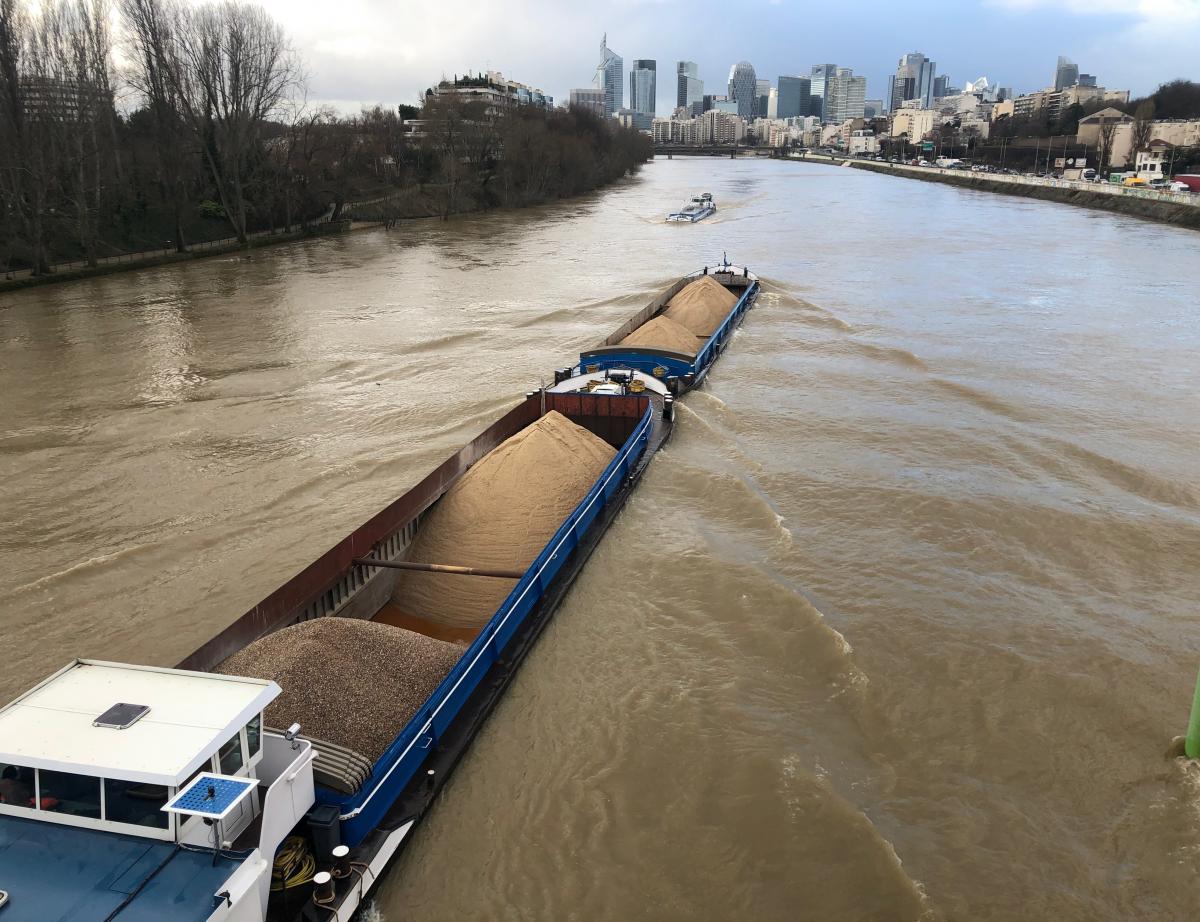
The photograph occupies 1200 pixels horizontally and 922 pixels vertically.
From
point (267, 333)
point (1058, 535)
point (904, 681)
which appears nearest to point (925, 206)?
point (267, 333)

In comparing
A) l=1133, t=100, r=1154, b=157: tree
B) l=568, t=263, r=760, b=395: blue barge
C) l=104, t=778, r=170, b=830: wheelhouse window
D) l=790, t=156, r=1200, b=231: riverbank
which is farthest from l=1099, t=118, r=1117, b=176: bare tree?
l=104, t=778, r=170, b=830: wheelhouse window

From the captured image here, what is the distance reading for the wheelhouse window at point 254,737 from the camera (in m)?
6.41

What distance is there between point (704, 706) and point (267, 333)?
24.6 metres

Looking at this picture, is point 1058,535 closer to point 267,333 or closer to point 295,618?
point 295,618

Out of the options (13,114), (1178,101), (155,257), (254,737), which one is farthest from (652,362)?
(1178,101)

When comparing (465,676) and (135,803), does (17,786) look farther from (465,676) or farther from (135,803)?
(465,676)

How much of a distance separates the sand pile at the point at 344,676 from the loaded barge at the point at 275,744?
0.02m

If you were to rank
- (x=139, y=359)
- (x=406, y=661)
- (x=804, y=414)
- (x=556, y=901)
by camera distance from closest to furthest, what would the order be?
(x=556, y=901)
(x=406, y=661)
(x=804, y=414)
(x=139, y=359)

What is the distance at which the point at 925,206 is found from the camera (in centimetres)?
7500

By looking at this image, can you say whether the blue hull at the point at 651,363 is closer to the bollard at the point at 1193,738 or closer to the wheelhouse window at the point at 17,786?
the bollard at the point at 1193,738

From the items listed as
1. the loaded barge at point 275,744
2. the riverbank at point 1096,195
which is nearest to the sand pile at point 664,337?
the loaded barge at point 275,744

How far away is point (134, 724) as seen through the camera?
6.18m

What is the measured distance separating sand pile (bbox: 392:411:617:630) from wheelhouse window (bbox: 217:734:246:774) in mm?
5387

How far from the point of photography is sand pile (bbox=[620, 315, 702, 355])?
24.1 m
